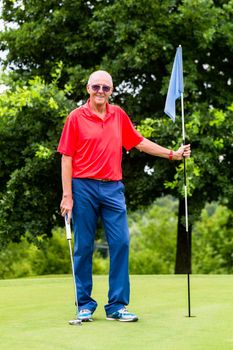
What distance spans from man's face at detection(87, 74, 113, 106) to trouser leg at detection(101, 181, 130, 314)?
702mm

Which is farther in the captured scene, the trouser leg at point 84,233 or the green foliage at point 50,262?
the green foliage at point 50,262

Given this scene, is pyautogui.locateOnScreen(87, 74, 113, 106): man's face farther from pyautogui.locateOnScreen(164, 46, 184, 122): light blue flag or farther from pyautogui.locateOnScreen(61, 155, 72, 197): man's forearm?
pyautogui.locateOnScreen(164, 46, 184, 122): light blue flag

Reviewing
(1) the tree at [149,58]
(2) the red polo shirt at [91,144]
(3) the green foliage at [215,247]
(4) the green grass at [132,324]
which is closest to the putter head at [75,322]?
(4) the green grass at [132,324]

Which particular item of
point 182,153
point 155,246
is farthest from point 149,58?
point 155,246

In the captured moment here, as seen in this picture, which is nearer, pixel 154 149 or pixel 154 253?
pixel 154 149

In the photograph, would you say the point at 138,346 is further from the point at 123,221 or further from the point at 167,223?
the point at 167,223

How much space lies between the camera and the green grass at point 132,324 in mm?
5098

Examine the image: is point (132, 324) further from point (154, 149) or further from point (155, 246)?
point (155, 246)

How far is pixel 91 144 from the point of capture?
6.42 meters

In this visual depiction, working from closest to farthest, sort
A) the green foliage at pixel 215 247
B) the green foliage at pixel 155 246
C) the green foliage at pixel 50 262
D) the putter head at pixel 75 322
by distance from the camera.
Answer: the putter head at pixel 75 322 → the green foliage at pixel 50 262 → the green foliage at pixel 155 246 → the green foliage at pixel 215 247

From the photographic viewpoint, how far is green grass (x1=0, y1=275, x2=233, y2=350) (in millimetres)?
5098

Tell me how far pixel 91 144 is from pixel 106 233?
2.48 ft

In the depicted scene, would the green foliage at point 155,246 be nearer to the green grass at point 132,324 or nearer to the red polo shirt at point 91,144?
the green grass at point 132,324

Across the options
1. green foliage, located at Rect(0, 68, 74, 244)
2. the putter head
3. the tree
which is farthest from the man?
green foliage, located at Rect(0, 68, 74, 244)
